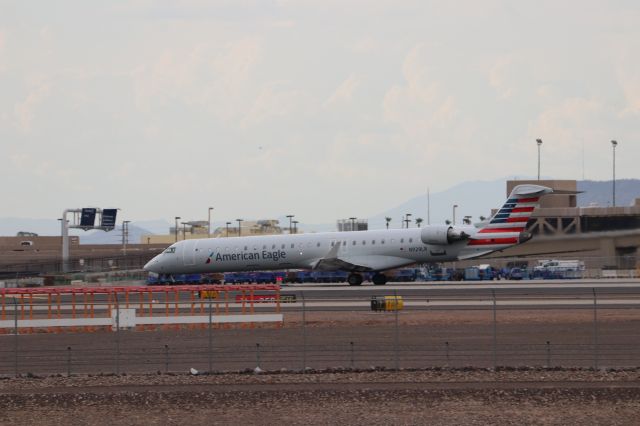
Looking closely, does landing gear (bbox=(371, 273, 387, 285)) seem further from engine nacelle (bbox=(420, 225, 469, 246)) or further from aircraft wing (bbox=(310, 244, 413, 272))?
engine nacelle (bbox=(420, 225, 469, 246))

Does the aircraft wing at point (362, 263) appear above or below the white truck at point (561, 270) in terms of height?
above

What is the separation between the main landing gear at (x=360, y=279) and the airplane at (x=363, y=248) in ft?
0.11

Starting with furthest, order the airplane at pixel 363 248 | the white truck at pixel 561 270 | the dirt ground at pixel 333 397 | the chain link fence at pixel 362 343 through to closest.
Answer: the white truck at pixel 561 270, the airplane at pixel 363 248, the chain link fence at pixel 362 343, the dirt ground at pixel 333 397

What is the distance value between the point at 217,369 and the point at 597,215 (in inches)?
3530

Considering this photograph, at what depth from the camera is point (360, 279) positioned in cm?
7556

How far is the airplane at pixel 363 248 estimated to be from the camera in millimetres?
72250

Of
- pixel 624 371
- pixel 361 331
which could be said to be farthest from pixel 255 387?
pixel 361 331

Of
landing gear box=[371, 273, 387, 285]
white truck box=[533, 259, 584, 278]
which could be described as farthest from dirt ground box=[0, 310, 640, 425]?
white truck box=[533, 259, 584, 278]

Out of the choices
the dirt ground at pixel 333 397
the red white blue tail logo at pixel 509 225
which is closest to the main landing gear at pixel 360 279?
the red white blue tail logo at pixel 509 225

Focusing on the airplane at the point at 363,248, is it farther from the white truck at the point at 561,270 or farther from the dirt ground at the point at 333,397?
the dirt ground at the point at 333,397

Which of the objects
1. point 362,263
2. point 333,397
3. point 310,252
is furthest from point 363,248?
point 333,397

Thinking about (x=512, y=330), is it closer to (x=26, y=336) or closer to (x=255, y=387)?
(x=255, y=387)

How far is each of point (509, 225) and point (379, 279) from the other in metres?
9.90

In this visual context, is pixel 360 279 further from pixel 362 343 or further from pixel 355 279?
pixel 362 343
